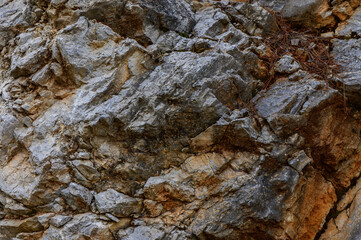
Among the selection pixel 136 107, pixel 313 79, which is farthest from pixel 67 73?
pixel 313 79

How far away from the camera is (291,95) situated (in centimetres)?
475

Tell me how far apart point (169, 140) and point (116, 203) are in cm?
127

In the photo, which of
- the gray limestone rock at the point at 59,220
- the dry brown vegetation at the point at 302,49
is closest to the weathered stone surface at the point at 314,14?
the dry brown vegetation at the point at 302,49

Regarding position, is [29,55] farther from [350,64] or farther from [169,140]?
[350,64]

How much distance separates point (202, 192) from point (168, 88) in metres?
1.73

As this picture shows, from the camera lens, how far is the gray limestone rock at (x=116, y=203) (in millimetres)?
4219

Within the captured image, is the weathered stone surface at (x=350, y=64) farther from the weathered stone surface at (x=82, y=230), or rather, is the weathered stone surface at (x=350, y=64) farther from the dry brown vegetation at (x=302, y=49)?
the weathered stone surface at (x=82, y=230)

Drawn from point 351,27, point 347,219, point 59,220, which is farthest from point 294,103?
point 59,220

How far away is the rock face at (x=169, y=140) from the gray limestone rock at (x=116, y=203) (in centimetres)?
2

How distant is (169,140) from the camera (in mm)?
4543

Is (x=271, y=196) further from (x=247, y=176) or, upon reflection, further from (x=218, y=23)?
(x=218, y=23)

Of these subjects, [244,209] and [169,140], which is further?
[169,140]

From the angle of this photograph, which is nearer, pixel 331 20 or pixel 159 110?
pixel 159 110

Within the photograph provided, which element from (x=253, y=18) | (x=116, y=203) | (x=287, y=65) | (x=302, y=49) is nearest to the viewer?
(x=116, y=203)
